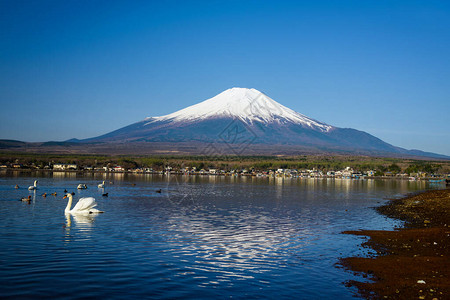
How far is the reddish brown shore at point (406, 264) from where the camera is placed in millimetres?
12305

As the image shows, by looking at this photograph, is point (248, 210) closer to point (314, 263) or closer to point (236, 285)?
point (314, 263)

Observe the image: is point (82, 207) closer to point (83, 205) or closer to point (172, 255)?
point (83, 205)

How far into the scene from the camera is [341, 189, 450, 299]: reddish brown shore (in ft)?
40.4

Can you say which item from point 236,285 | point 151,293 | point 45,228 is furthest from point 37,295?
point 45,228

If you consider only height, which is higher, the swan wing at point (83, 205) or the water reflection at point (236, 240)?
the swan wing at point (83, 205)

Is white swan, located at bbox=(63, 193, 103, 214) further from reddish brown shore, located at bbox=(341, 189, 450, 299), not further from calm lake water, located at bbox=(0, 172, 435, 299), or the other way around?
reddish brown shore, located at bbox=(341, 189, 450, 299)

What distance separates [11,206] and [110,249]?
1810cm

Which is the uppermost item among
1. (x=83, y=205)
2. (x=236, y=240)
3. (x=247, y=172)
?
(x=83, y=205)

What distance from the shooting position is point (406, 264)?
15.3m

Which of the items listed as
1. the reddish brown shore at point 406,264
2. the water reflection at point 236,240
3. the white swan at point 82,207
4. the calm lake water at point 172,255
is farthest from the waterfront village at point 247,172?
the reddish brown shore at point 406,264

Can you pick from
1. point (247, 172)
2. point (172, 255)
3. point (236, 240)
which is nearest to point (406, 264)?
point (236, 240)

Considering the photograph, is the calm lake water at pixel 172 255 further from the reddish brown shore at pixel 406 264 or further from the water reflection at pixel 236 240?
the reddish brown shore at pixel 406 264

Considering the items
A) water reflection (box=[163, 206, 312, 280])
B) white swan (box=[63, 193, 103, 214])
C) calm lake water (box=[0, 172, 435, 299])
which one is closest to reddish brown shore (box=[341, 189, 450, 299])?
calm lake water (box=[0, 172, 435, 299])

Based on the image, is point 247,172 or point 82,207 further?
point 247,172
